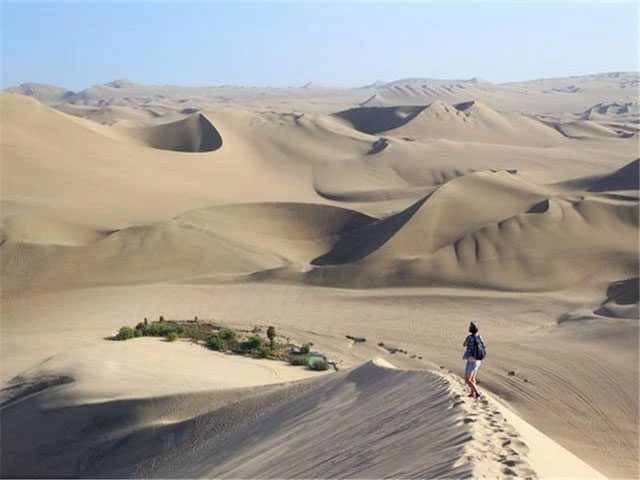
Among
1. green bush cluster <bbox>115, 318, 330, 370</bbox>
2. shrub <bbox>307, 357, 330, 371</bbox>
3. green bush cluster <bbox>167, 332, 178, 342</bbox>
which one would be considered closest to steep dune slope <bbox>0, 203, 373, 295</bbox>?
green bush cluster <bbox>115, 318, 330, 370</bbox>

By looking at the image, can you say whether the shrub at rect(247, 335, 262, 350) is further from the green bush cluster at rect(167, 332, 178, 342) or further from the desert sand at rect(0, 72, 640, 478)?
the green bush cluster at rect(167, 332, 178, 342)

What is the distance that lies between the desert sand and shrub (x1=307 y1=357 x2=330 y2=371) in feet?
3.15

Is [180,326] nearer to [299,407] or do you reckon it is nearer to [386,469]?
[299,407]

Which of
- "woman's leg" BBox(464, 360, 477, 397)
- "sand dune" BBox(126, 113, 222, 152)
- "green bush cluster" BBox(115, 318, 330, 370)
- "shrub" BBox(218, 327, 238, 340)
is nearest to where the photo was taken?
"woman's leg" BBox(464, 360, 477, 397)

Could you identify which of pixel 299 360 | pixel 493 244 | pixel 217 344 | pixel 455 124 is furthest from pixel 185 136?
pixel 299 360

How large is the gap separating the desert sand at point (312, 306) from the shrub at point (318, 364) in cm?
96

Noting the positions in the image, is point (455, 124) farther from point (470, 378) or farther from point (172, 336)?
point (470, 378)

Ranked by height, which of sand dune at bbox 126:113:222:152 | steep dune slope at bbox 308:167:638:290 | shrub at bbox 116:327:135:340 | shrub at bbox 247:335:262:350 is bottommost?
shrub at bbox 116:327:135:340

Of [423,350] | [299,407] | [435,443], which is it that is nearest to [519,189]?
[423,350]

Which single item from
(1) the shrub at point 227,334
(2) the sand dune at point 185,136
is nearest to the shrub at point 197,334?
(1) the shrub at point 227,334

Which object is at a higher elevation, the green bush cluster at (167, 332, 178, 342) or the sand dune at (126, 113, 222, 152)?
the sand dune at (126, 113, 222, 152)

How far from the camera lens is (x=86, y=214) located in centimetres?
3291

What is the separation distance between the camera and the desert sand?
10.0m

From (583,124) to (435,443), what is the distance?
7104 cm
